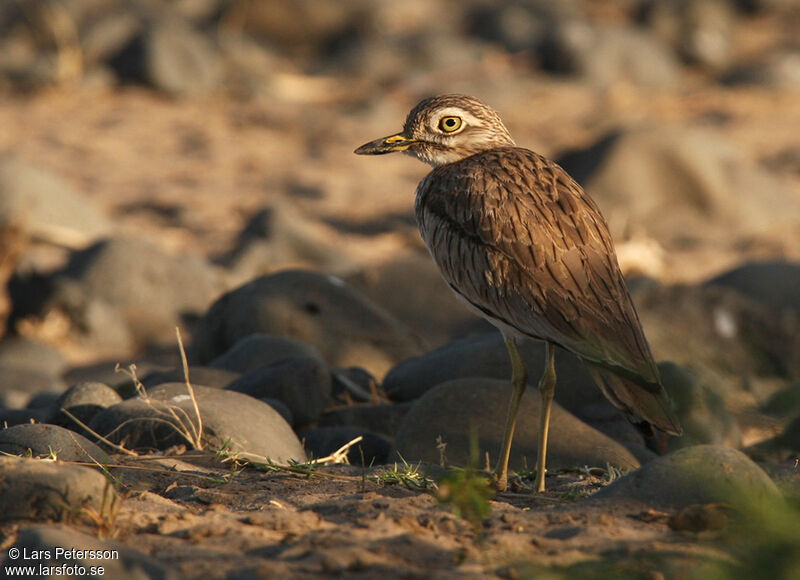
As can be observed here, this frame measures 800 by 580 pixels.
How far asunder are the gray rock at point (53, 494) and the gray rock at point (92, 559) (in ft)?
0.81

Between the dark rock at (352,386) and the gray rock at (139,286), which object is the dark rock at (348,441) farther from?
the gray rock at (139,286)

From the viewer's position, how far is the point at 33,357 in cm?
864

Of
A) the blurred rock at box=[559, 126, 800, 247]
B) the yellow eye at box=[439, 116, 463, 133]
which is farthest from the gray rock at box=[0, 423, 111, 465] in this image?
the blurred rock at box=[559, 126, 800, 247]

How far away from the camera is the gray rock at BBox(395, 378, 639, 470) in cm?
496

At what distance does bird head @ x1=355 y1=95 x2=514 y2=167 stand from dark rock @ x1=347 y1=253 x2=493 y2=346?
12.8 ft

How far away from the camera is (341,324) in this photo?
729 centimetres

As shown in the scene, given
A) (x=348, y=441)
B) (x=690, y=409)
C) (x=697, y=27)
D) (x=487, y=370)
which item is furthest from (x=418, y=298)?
(x=697, y=27)

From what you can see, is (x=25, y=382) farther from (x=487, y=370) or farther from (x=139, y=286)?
(x=487, y=370)

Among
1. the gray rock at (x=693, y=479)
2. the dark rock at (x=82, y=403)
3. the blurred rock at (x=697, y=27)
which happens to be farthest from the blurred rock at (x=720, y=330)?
→ the blurred rock at (x=697, y=27)

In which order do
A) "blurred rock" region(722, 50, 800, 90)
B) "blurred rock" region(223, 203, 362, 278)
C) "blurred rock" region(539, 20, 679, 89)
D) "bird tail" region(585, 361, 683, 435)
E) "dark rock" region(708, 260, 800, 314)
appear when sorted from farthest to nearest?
1. "blurred rock" region(539, 20, 679, 89)
2. "blurred rock" region(722, 50, 800, 90)
3. "blurred rock" region(223, 203, 362, 278)
4. "dark rock" region(708, 260, 800, 314)
5. "bird tail" region(585, 361, 683, 435)

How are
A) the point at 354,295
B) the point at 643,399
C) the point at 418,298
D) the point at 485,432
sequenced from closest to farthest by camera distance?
the point at 643,399 → the point at 485,432 → the point at 354,295 → the point at 418,298

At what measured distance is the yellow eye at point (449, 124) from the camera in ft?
16.1

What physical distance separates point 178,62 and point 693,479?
13372 millimetres

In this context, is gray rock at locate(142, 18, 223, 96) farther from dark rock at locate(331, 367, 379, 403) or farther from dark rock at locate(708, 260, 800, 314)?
dark rock at locate(331, 367, 379, 403)
